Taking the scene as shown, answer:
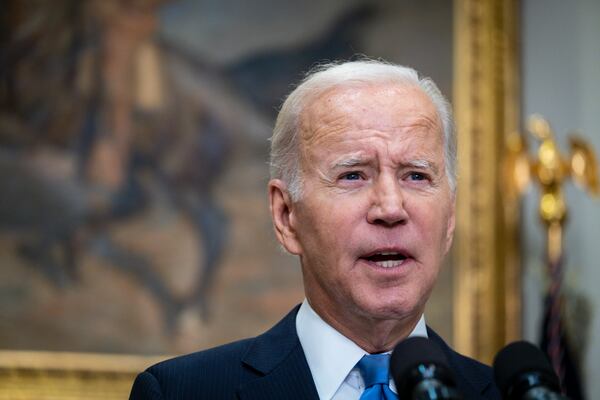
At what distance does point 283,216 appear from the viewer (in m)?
2.71

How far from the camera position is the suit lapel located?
2500 mm

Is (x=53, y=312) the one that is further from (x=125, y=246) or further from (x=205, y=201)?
(x=205, y=201)

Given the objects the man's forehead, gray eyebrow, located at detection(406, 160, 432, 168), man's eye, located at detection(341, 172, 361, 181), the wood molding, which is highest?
the man's forehead

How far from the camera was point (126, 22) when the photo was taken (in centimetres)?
718

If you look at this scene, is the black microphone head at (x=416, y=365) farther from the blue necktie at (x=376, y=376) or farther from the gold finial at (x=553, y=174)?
the gold finial at (x=553, y=174)

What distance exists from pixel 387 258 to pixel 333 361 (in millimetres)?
270

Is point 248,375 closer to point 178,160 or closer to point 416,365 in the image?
point 416,365

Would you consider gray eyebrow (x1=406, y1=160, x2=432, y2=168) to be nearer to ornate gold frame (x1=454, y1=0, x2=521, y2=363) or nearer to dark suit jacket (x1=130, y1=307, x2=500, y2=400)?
dark suit jacket (x1=130, y1=307, x2=500, y2=400)

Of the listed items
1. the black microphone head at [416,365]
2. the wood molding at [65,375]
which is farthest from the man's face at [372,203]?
the wood molding at [65,375]

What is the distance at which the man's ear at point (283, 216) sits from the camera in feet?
8.74

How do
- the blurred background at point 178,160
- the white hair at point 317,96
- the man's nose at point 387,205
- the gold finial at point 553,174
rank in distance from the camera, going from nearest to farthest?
1. the man's nose at point 387,205
2. the white hair at point 317,96
3. the blurred background at point 178,160
4. the gold finial at point 553,174

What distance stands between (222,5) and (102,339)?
2.38 metres

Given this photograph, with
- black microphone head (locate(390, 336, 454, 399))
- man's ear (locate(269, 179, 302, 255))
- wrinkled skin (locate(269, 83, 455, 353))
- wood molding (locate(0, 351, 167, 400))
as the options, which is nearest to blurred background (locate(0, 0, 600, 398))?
wood molding (locate(0, 351, 167, 400))

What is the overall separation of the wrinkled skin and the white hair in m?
0.03
